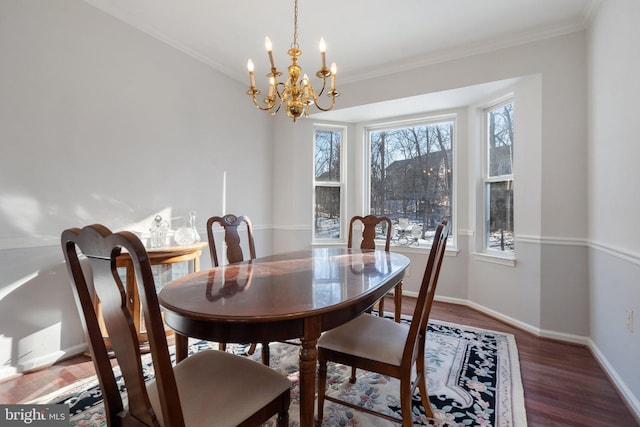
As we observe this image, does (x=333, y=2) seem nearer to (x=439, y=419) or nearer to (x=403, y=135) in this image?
(x=403, y=135)

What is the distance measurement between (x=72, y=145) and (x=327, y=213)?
9.36 ft

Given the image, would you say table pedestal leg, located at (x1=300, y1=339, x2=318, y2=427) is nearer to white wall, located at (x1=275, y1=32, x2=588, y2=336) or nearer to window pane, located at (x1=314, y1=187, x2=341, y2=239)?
white wall, located at (x1=275, y1=32, x2=588, y2=336)

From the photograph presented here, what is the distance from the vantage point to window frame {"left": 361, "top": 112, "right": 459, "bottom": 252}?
3682mm

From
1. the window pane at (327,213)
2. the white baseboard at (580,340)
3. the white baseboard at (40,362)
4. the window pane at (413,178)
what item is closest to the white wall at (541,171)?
the white baseboard at (580,340)

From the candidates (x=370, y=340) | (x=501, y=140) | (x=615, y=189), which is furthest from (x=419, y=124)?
(x=370, y=340)

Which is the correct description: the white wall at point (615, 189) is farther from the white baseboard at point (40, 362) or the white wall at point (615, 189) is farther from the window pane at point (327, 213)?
the white baseboard at point (40, 362)

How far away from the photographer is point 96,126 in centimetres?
233

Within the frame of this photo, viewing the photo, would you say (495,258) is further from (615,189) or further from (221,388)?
(221,388)

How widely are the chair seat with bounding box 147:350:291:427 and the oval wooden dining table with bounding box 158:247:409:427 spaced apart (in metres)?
0.13

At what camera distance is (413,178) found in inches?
157

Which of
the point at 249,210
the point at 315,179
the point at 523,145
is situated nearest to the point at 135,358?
the point at 249,210

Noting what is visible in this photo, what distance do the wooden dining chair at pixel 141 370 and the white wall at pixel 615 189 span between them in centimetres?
207

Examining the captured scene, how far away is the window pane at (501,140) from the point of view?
3.14 m

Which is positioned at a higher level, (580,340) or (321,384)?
(321,384)
